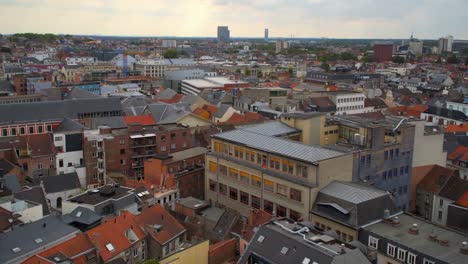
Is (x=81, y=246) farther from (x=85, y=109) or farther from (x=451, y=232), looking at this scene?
(x=85, y=109)

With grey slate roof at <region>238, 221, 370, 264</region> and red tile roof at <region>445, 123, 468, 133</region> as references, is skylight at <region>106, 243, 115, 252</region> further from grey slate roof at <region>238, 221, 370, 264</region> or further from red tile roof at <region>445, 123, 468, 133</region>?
red tile roof at <region>445, 123, 468, 133</region>

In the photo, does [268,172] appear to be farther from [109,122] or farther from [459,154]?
Result: [109,122]

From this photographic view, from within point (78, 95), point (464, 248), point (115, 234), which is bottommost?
point (115, 234)

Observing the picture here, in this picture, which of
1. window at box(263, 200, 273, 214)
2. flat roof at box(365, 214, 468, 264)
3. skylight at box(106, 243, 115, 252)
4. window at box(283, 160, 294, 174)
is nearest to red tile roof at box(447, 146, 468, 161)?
flat roof at box(365, 214, 468, 264)

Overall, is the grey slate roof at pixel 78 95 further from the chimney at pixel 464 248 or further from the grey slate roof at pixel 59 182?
the chimney at pixel 464 248

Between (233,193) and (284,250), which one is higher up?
(284,250)

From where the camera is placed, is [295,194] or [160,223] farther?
[295,194]

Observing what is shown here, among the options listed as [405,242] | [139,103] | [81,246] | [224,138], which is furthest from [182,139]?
[405,242]

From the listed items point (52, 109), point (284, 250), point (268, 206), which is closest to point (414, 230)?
point (284, 250)

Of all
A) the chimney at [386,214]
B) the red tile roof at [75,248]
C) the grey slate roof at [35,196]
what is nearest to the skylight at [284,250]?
the chimney at [386,214]
